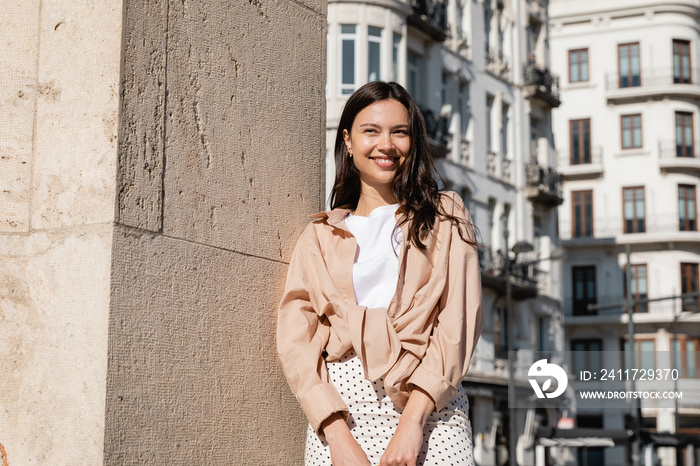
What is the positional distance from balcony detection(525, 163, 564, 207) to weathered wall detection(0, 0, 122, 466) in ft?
121

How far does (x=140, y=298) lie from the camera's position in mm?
2900

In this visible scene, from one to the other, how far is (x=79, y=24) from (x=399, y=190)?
1151 millimetres

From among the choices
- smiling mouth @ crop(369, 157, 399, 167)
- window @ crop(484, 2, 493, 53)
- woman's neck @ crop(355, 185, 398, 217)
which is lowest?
woman's neck @ crop(355, 185, 398, 217)

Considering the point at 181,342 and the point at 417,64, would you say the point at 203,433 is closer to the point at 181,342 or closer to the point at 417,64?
the point at 181,342

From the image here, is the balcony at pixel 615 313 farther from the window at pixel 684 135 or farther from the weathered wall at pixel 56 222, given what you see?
the weathered wall at pixel 56 222

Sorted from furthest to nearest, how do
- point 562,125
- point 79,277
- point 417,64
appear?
1. point 562,125
2. point 417,64
3. point 79,277

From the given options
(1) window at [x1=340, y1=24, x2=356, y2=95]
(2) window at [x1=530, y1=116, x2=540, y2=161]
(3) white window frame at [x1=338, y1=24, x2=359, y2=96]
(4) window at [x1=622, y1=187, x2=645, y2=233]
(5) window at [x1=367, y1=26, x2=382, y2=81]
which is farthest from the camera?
(4) window at [x1=622, y1=187, x2=645, y2=233]

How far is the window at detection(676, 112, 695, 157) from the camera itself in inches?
2008

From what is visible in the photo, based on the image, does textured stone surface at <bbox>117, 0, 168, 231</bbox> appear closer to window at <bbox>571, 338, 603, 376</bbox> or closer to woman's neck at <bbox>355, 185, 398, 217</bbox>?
woman's neck at <bbox>355, 185, 398, 217</bbox>

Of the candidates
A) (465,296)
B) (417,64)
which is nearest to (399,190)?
(465,296)

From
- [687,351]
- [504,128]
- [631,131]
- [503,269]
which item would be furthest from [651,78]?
[503,269]

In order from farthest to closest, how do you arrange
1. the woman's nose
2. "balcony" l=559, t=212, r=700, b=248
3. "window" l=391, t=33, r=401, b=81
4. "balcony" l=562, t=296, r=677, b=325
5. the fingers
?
"balcony" l=559, t=212, r=700, b=248
"balcony" l=562, t=296, r=677, b=325
"window" l=391, t=33, r=401, b=81
the woman's nose
the fingers

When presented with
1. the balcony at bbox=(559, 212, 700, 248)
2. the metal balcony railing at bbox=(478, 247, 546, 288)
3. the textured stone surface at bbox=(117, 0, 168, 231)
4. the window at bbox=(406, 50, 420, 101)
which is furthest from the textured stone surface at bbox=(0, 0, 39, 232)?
the balcony at bbox=(559, 212, 700, 248)

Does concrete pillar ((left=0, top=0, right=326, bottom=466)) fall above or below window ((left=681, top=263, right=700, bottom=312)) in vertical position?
below
